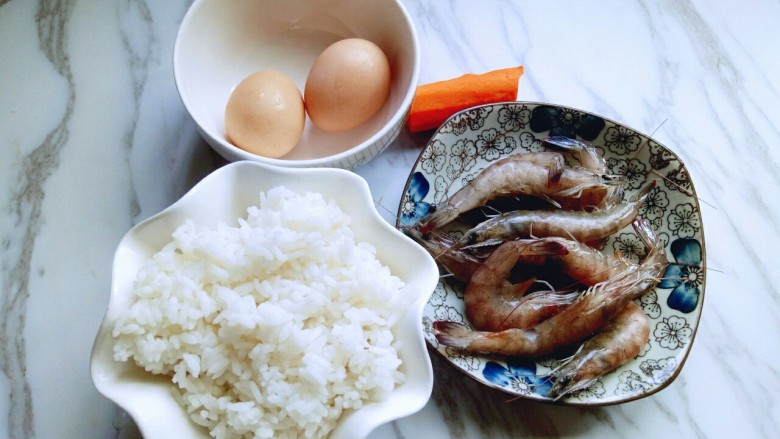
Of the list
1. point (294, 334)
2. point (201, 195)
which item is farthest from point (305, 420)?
point (201, 195)

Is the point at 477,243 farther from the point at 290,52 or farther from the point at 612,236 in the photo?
the point at 290,52

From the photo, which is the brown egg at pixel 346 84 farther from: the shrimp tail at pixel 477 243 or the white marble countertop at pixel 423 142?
the shrimp tail at pixel 477 243

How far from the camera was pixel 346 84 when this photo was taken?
3.87 ft

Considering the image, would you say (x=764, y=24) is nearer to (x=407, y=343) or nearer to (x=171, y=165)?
(x=407, y=343)

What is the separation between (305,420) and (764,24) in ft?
4.08

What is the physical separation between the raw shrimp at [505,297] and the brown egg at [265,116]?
41 cm

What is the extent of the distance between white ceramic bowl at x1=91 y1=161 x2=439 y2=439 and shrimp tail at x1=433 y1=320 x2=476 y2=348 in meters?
0.17

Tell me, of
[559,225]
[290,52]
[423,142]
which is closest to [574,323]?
[559,225]

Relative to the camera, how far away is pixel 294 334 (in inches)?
34.3

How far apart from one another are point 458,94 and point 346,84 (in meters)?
0.25

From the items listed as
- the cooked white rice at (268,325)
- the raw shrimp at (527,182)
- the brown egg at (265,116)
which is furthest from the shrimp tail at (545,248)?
the brown egg at (265,116)

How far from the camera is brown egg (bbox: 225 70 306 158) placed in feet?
3.78

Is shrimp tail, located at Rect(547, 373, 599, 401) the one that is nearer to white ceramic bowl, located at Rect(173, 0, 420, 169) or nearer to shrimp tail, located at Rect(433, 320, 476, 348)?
shrimp tail, located at Rect(433, 320, 476, 348)

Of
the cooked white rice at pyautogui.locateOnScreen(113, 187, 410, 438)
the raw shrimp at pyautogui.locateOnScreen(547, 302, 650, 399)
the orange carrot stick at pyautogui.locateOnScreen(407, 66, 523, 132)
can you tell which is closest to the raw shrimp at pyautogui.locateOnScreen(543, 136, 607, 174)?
the orange carrot stick at pyautogui.locateOnScreen(407, 66, 523, 132)
